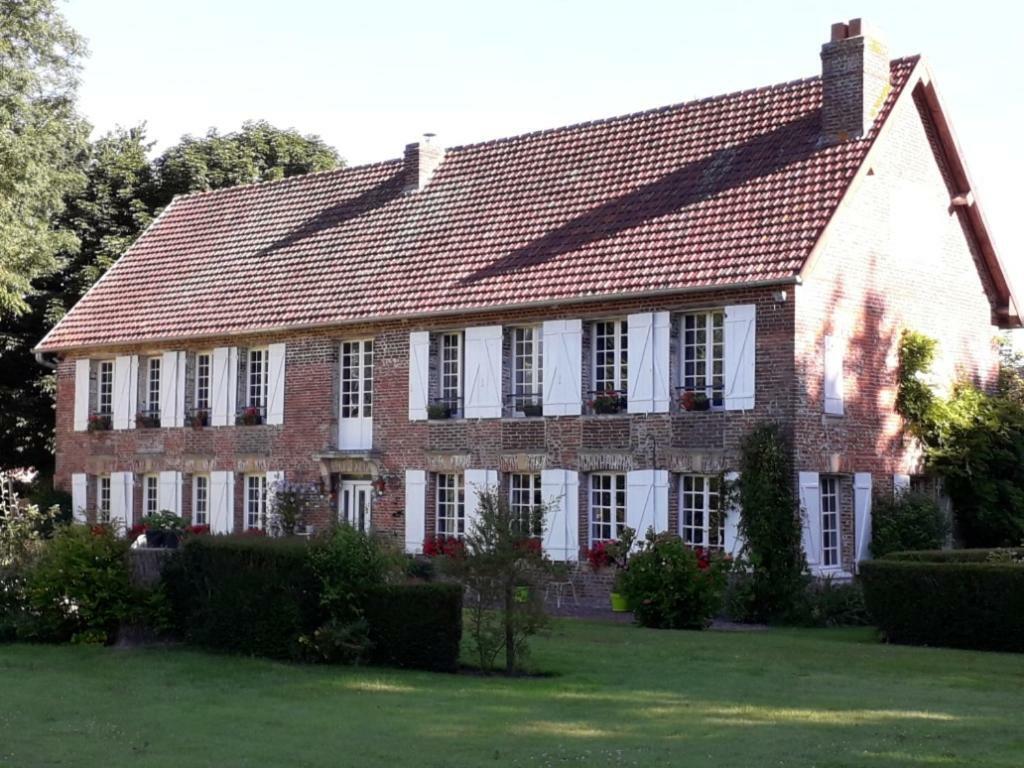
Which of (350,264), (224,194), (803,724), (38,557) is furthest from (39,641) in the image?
(224,194)

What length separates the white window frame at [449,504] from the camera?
81.0 feet

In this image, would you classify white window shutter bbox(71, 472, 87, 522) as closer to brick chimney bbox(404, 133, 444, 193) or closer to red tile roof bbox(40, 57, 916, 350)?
red tile roof bbox(40, 57, 916, 350)

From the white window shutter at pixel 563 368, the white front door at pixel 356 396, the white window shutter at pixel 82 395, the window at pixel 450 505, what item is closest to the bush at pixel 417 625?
the white window shutter at pixel 563 368

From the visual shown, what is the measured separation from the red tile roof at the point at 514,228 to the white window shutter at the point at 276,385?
0.61 metres

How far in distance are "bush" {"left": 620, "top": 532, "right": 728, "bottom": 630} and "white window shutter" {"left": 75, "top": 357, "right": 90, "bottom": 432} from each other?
16171 mm

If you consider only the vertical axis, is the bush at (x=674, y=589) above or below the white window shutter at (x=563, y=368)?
below

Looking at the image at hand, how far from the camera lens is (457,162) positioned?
28.9 meters

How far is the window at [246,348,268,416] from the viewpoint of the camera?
92.7ft

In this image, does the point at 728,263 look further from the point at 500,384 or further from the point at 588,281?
the point at 500,384

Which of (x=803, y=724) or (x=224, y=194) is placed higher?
(x=224, y=194)

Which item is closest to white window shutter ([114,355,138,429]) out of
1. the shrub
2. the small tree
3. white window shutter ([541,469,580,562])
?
white window shutter ([541,469,580,562])

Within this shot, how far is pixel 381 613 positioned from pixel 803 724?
5.16m

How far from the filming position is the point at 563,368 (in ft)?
75.9

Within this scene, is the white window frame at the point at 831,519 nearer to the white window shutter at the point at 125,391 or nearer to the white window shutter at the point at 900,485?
the white window shutter at the point at 900,485
